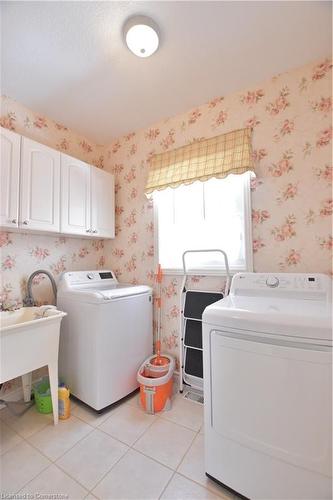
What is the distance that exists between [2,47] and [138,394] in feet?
9.07

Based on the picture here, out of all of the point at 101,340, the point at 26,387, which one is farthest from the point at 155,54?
the point at 26,387

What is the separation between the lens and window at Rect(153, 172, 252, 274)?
5.97 feet

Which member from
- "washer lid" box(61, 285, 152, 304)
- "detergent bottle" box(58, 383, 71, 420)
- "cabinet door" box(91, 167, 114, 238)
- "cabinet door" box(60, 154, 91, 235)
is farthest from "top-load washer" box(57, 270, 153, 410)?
"cabinet door" box(91, 167, 114, 238)

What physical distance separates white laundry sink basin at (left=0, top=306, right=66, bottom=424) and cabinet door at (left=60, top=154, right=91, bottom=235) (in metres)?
0.75

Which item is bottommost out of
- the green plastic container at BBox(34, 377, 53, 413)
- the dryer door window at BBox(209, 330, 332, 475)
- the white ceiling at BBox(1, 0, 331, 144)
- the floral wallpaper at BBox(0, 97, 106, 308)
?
the green plastic container at BBox(34, 377, 53, 413)

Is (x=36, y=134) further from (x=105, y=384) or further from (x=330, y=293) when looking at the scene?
(x=330, y=293)

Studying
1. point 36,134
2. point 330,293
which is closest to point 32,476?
point 330,293

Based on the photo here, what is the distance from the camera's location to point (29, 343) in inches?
55.4

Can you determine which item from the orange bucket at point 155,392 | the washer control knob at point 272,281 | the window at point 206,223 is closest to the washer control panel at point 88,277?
the window at point 206,223

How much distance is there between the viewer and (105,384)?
5.43 feet

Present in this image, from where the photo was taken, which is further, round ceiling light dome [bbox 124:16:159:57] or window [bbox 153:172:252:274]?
window [bbox 153:172:252:274]

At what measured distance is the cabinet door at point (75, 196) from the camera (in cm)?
198

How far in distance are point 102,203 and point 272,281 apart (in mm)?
1767

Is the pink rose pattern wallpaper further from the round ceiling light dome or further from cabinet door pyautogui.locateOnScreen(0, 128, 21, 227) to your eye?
the round ceiling light dome
